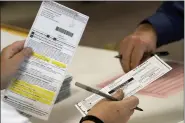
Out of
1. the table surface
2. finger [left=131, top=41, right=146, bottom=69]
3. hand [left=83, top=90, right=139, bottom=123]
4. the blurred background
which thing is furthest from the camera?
the blurred background

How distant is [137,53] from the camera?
2.55ft

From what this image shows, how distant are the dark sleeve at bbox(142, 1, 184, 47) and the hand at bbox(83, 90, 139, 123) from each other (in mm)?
329

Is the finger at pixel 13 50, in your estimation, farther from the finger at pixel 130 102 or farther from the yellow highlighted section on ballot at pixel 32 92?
the finger at pixel 130 102

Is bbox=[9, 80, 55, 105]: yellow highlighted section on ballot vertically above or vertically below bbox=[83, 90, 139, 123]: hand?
below

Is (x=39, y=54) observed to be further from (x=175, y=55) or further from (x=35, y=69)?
(x=175, y=55)

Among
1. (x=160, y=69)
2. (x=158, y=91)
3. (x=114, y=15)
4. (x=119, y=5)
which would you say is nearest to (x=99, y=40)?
(x=114, y=15)

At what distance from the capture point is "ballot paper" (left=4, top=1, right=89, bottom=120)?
589 millimetres

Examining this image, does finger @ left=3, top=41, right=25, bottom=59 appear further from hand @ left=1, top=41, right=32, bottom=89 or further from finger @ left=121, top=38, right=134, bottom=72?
finger @ left=121, top=38, right=134, bottom=72

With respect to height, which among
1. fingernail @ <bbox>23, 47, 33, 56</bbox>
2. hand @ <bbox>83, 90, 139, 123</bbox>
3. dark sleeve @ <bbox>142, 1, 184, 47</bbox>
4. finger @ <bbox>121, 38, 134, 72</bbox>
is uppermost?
dark sleeve @ <bbox>142, 1, 184, 47</bbox>

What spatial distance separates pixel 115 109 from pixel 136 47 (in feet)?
0.86

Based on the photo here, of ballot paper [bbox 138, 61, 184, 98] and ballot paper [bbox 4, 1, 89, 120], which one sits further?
ballot paper [bbox 138, 61, 184, 98]

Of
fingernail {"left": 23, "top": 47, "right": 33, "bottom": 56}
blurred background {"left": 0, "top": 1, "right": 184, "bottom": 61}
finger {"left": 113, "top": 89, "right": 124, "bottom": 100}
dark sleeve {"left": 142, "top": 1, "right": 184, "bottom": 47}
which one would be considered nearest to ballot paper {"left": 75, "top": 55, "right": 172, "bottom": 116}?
finger {"left": 113, "top": 89, "right": 124, "bottom": 100}

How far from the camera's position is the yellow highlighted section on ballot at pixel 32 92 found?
59cm

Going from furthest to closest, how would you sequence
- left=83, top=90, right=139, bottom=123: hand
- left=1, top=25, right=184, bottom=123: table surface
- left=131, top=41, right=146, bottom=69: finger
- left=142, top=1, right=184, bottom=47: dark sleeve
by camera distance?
left=142, top=1, right=184, bottom=47: dark sleeve
left=131, top=41, right=146, bottom=69: finger
left=1, top=25, right=184, bottom=123: table surface
left=83, top=90, right=139, bottom=123: hand
